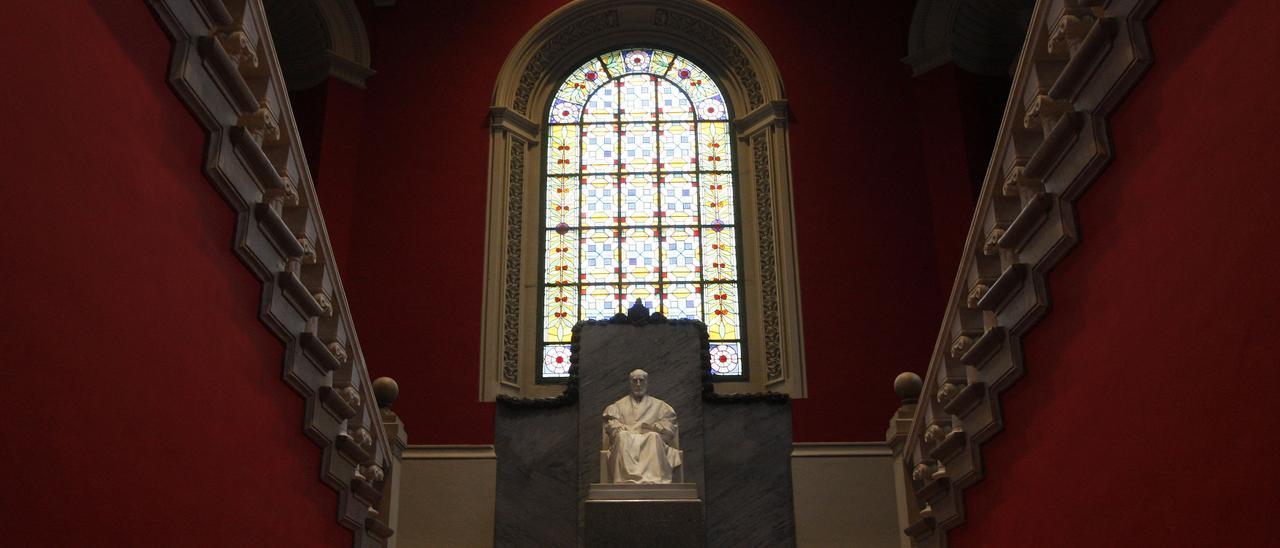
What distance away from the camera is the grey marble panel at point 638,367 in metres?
10.6

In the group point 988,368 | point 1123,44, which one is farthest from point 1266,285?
point 988,368

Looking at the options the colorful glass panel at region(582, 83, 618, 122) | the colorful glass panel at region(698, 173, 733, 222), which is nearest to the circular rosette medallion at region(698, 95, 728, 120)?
the colorful glass panel at region(698, 173, 733, 222)

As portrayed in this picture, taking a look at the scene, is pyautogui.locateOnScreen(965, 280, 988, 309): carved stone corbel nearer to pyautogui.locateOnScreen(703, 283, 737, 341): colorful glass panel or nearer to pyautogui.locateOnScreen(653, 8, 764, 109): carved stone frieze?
pyautogui.locateOnScreen(703, 283, 737, 341): colorful glass panel

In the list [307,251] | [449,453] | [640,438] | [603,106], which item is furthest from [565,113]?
[307,251]

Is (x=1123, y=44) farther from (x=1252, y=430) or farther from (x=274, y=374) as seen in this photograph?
(x=274, y=374)

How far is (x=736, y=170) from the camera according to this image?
41.0ft

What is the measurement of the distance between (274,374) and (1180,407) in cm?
392

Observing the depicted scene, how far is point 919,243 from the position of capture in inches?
460

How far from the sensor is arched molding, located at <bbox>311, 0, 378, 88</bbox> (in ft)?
40.3

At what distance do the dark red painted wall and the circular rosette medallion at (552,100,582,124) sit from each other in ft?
2.41

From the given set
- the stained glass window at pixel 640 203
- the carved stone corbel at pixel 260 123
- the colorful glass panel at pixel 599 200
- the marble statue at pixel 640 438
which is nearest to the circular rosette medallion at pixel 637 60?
the stained glass window at pixel 640 203

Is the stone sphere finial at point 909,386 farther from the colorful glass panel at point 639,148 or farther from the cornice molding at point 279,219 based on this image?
the colorful glass panel at point 639,148

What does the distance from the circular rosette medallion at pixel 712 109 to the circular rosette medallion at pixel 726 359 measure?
8.31 feet

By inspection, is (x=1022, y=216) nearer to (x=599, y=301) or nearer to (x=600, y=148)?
(x=599, y=301)
